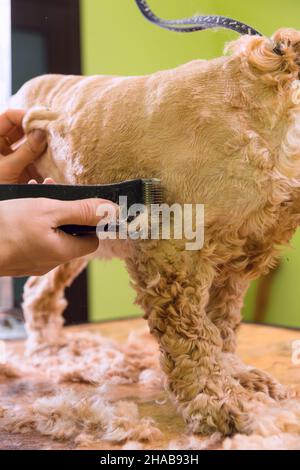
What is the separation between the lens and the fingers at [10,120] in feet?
3.15

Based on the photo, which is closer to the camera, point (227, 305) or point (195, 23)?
point (195, 23)

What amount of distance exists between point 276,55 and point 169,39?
14 cm

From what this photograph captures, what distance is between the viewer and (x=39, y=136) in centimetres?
95

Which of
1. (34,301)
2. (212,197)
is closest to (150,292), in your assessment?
(212,197)

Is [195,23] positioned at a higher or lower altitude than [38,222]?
higher

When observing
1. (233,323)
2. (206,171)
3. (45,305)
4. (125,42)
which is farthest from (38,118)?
(45,305)

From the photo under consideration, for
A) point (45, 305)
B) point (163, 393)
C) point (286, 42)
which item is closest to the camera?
point (286, 42)

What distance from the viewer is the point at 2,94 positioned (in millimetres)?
907

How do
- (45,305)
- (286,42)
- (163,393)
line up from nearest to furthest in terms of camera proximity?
(286,42)
(163,393)
(45,305)

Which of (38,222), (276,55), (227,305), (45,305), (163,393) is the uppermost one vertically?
(276,55)

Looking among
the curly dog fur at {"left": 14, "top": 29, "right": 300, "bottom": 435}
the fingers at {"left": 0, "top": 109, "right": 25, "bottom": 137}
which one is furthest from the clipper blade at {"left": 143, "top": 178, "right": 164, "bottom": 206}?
the fingers at {"left": 0, "top": 109, "right": 25, "bottom": 137}

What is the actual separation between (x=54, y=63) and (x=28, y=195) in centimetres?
23

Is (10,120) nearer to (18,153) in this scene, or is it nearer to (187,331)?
(18,153)

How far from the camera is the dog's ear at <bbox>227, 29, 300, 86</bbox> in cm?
76
